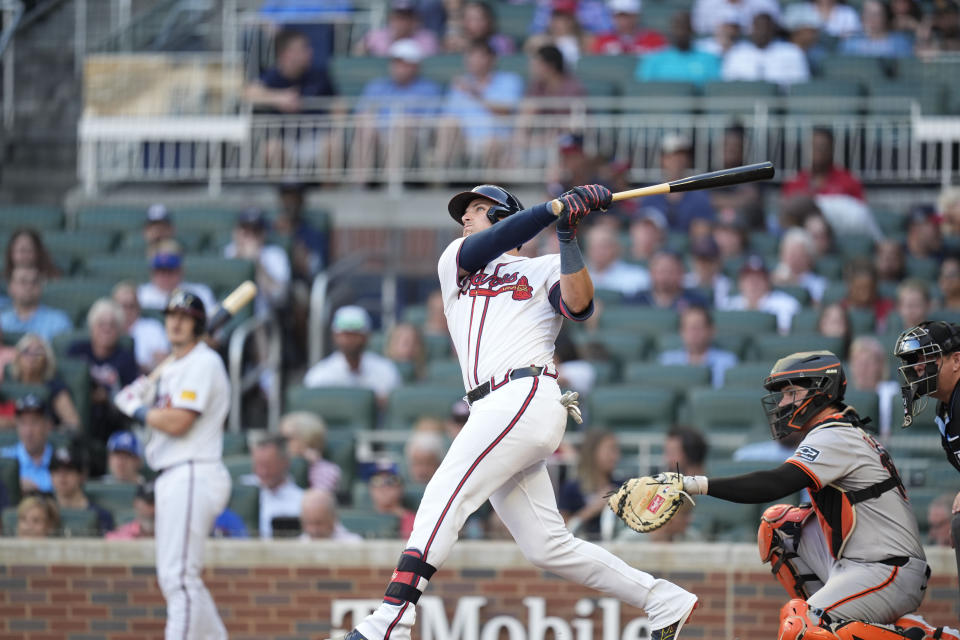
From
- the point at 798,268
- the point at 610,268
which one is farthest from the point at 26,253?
the point at 798,268

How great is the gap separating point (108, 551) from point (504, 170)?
554 cm

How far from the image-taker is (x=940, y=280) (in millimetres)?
10500

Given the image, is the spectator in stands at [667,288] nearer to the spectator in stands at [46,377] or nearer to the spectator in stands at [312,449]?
the spectator in stands at [312,449]

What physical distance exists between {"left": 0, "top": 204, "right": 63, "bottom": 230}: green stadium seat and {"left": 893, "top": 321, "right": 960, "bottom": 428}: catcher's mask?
820cm

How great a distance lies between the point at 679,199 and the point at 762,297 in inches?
61.6

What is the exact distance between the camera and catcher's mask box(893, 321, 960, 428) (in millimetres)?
5574

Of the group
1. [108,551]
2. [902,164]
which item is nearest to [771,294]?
[902,164]

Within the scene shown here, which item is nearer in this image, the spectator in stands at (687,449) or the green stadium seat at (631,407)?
the spectator in stands at (687,449)

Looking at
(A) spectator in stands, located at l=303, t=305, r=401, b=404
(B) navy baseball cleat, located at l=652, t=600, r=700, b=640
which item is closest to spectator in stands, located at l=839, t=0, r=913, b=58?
(A) spectator in stands, located at l=303, t=305, r=401, b=404

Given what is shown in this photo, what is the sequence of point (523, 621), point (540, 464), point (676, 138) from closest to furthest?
point (540, 464)
point (523, 621)
point (676, 138)

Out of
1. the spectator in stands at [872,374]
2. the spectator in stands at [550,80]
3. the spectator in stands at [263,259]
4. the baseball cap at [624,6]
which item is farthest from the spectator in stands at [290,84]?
the spectator in stands at [872,374]

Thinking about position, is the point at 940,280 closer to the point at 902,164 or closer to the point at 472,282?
the point at 902,164

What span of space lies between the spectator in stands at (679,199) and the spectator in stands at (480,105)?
1.40 meters

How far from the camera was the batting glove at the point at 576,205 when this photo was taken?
5242 mm
